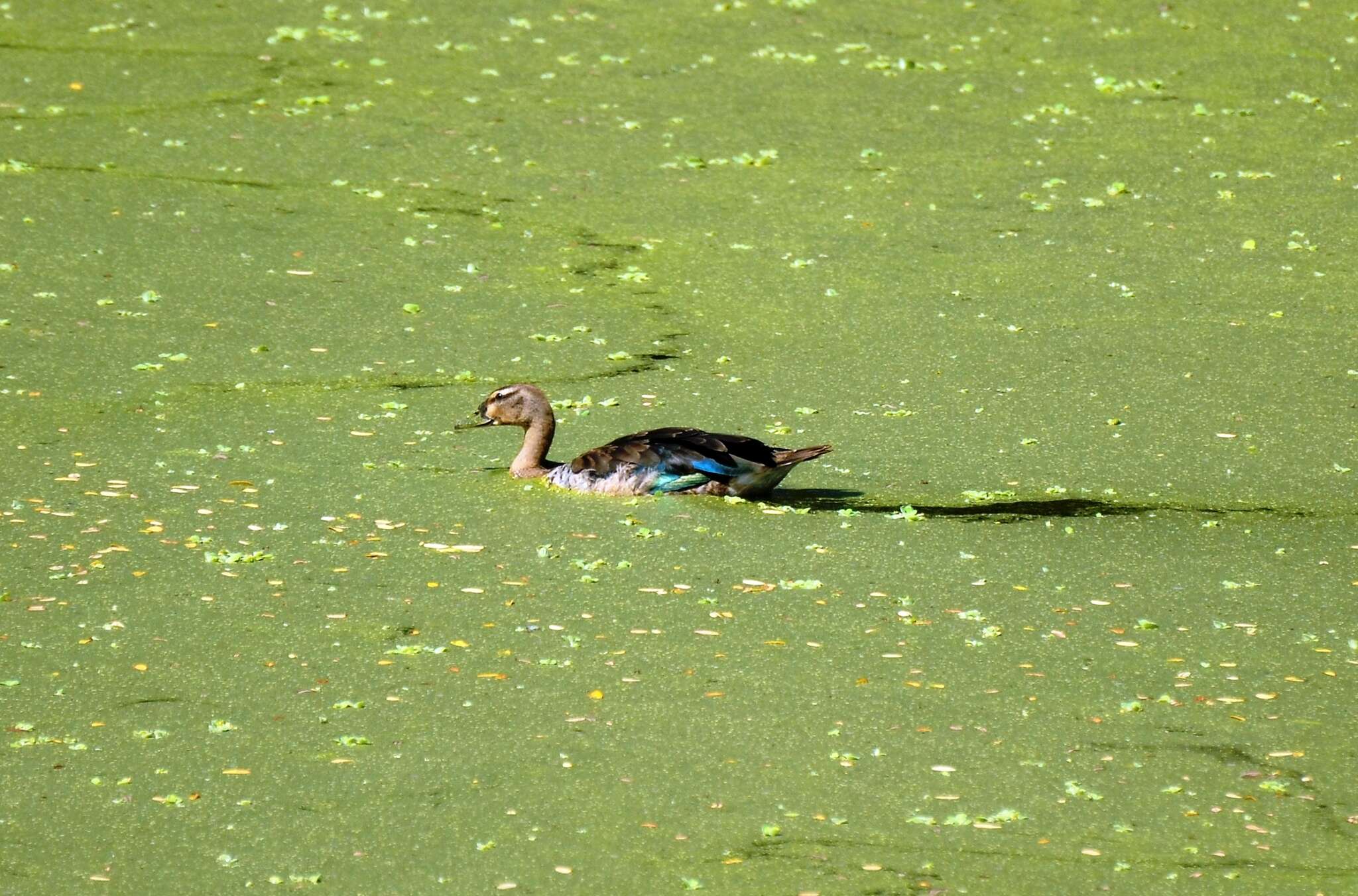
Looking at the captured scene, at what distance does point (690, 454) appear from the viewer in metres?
5.38

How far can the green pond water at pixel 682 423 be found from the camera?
12.1 ft

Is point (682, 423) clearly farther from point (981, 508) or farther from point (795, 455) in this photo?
point (981, 508)

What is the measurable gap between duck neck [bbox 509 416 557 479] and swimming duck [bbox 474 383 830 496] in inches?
1.5

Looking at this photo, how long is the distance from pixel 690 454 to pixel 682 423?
2.24ft

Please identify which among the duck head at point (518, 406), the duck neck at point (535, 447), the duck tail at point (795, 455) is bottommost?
the duck neck at point (535, 447)

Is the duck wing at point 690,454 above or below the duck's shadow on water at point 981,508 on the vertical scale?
above

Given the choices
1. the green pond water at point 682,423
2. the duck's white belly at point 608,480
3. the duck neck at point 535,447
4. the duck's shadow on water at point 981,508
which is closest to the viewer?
the green pond water at point 682,423

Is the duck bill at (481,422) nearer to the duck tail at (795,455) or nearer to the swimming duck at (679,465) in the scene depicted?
the swimming duck at (679,465)

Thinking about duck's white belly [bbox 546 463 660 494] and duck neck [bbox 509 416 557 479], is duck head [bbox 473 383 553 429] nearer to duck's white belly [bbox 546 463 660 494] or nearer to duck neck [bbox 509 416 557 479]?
duck neck [bbox 509 416 557 479]

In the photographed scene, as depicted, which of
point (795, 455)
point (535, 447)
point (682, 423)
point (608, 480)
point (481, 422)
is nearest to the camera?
point (795, 455)

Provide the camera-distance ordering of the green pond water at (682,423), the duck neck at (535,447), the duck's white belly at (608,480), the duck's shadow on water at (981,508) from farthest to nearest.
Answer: the duck neck at (535,447) → the duck's white belly at (608,480) → the duck's shadow on water at (981,508) → the green pond water at (682,423)

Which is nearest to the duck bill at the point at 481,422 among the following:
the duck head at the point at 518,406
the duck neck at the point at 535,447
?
the duck head at the point at 518,406

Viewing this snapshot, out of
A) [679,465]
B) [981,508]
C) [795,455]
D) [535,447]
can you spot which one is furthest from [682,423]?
[981,508]

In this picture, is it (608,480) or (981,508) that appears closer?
(981,508)
